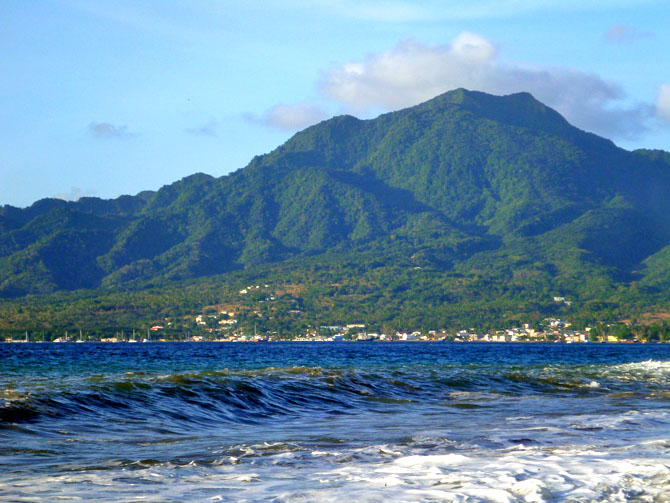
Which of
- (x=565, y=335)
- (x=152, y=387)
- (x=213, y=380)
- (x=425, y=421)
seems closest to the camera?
(x=425, y=421)

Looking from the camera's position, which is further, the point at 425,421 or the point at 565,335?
the point at 565,335

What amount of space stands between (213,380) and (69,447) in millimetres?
11936

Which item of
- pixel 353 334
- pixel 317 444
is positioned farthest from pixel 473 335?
pixel 317 444

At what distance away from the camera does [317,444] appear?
1517 centimetres

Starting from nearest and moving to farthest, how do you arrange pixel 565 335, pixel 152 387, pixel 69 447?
pixel 69 447
pixel 152 387
pixel 565 335

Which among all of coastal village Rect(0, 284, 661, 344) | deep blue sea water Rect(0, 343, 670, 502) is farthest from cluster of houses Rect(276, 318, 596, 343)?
deep blue sea water Rect(0, 343, 670, 502)

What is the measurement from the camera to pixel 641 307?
196m

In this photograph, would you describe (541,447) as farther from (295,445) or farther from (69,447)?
(69,447)

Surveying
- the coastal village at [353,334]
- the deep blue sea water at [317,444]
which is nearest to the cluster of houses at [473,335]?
the coastal village at [353,334]

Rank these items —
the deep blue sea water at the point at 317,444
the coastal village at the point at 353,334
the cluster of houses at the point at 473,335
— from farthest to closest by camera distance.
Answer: the cluster of houses at the point at 473,335 → the coastal village at the point at 353,334 → the deep blue sea water at the point at 317,444

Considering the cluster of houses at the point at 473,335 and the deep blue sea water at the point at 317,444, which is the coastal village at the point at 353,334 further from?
the deep blue sea water at the point at 317,444

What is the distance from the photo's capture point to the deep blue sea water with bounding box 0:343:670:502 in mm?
10812

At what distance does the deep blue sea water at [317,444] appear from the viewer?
426 inches

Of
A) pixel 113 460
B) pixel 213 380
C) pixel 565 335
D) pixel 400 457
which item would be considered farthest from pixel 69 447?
pixel 565 335
